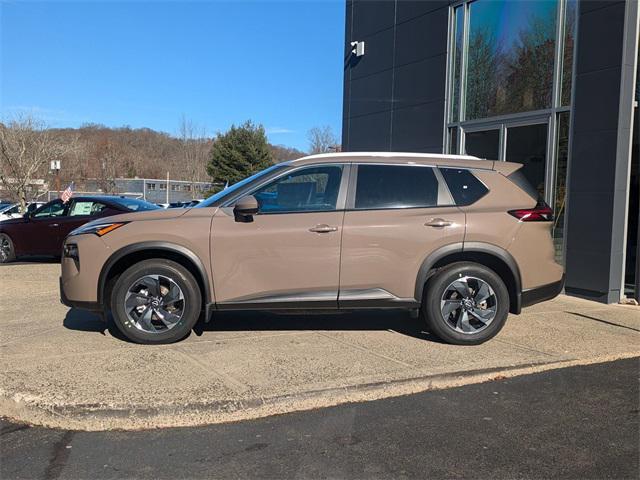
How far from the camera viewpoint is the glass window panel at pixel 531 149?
905 cm

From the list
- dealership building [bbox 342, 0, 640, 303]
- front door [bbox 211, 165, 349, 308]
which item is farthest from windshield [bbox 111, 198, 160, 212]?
front door [bbox 211, 165, 349, 308]

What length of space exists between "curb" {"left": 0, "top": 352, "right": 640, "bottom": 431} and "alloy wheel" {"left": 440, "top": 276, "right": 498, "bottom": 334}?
1213 mm

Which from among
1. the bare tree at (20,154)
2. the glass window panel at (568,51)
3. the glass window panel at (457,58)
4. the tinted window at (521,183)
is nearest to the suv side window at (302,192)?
the tinted window at (521,183)

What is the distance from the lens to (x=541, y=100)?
9.06 meters

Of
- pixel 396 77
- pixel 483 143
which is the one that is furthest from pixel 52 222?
pixel 483 143

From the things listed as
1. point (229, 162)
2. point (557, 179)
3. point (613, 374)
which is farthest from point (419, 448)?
point (229, 162)

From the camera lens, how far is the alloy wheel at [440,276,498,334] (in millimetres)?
5324

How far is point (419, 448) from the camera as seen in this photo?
336cm

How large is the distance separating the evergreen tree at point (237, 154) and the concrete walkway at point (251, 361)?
45.2 m

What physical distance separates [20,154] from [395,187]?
2940 cm

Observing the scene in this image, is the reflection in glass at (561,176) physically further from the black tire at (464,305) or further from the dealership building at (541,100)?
the black tire at (464,305)

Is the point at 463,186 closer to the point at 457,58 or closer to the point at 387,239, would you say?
the point at 387,239

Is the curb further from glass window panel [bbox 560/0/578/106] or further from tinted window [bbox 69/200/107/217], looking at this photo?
tinted window [bbox 69/200/107/217]

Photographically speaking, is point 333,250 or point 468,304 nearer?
point 333,250
